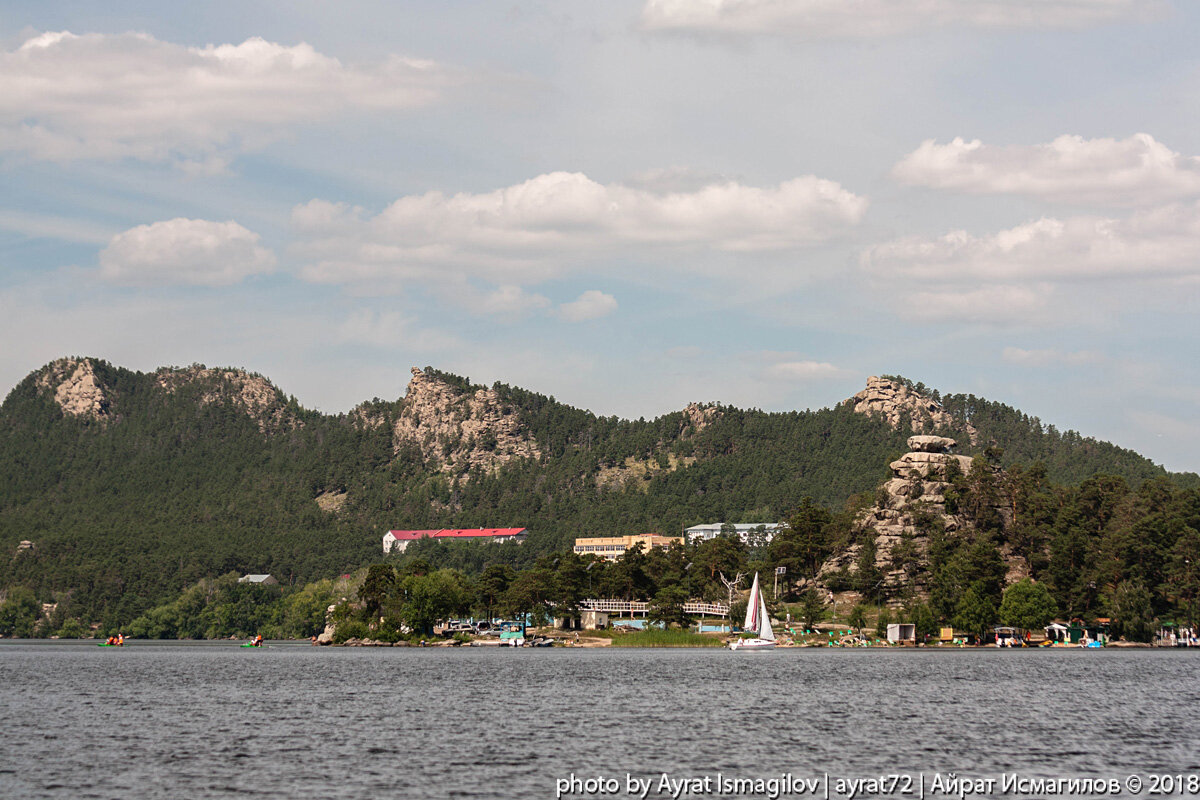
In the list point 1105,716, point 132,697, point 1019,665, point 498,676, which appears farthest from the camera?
point 1019,665

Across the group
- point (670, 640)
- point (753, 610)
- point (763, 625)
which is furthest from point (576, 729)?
point (670, 640)

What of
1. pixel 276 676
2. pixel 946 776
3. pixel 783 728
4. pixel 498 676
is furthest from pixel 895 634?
pixel 946 776

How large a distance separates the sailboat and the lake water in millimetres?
50171

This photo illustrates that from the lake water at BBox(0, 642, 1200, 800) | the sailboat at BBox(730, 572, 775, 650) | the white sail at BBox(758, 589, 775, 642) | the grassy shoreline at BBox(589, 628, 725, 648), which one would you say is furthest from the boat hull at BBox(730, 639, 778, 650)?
the lake water at BBox(0, 642, 1200, 800)

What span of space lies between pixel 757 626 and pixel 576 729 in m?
120

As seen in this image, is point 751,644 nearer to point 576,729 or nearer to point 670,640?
point 670,640

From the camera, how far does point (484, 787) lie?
160 ft

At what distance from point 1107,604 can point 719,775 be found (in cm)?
15115

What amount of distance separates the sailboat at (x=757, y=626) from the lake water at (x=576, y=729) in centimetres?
5017

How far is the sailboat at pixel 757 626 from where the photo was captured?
7018 inches

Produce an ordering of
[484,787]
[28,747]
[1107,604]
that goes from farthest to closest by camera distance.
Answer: [1107,604], [28,747], [484,787]

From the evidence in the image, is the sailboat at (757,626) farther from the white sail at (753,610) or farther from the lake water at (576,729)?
the lake water at (576,729)

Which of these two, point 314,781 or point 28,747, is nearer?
point 314,781

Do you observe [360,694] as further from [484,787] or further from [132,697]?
[484,787]
